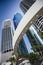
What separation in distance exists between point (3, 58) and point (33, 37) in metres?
2.56

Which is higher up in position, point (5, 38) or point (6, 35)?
point (6, 35)

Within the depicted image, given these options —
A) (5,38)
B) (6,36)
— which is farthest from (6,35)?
(5,38)

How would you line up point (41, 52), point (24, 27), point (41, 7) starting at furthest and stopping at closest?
1. point (41, 52)
2. point (24, 27)
3. point (41, 7)

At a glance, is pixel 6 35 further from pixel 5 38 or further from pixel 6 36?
pixel 5 38

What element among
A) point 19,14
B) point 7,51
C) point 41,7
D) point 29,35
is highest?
point 19,14

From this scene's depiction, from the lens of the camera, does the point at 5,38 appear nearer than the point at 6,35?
No

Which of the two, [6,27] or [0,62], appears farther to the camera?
[6,27]

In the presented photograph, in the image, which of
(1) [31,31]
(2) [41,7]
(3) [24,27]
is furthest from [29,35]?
(2) [41,7]

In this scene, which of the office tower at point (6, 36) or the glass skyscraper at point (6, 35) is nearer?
the office tower at point (6, 36)

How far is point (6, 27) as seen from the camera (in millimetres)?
11820

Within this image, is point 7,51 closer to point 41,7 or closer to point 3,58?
point 3,58

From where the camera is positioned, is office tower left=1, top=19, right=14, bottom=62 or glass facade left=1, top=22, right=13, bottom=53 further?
glass facade left=1, top=22, right=13, bottom=53

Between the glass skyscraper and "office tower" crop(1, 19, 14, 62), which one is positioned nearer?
"office tower" crop(1, 19, 14, 62)

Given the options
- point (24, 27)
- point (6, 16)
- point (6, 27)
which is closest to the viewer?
point (24, 27)
